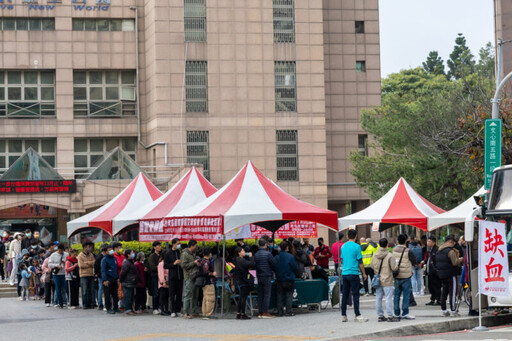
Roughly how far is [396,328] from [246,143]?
3635 cm

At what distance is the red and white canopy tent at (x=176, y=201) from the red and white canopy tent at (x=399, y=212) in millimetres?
4092

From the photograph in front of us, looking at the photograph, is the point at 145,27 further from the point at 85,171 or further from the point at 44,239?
the point at 44,239

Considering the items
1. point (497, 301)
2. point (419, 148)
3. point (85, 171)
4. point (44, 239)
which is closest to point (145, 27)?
point (85, 171)

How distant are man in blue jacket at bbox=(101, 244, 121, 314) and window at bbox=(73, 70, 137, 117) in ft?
103

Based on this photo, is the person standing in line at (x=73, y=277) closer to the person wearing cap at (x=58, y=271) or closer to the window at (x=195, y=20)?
the person wearing cap at (x=58, y=271)

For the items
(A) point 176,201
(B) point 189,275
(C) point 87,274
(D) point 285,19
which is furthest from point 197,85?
(B) point 189,275

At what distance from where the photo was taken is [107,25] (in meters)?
56.3

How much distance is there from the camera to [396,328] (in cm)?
1823

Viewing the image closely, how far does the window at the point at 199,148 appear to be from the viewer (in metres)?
53.8

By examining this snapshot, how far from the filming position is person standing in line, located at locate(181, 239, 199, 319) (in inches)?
875

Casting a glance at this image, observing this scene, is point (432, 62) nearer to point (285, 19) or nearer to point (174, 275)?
point (285, 19)

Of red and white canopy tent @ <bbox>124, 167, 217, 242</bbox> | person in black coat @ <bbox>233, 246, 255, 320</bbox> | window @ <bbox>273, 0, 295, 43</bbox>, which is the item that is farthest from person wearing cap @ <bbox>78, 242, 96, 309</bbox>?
window @ <bbox>273, 0, 295, 43</bbox>

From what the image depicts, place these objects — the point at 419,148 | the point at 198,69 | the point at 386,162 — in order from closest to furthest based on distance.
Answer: the point at 419,148
the point at 386,162
the point at 198,69

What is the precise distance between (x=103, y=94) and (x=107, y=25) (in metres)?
3.96
